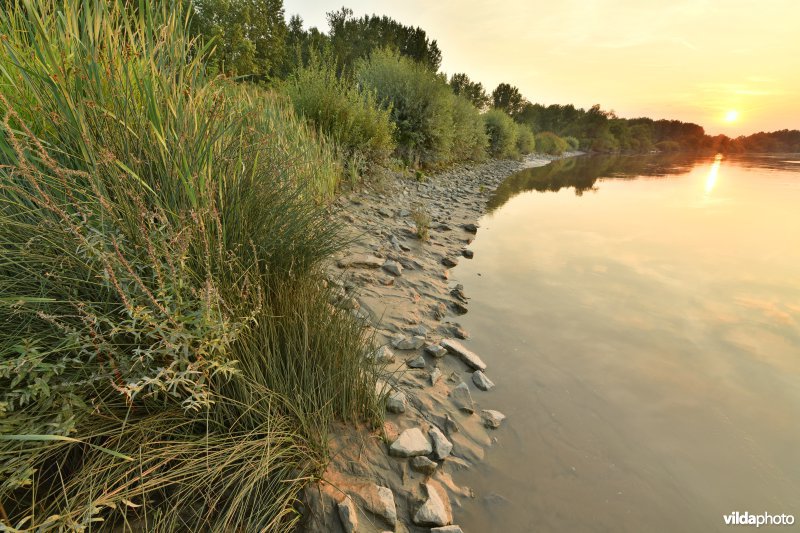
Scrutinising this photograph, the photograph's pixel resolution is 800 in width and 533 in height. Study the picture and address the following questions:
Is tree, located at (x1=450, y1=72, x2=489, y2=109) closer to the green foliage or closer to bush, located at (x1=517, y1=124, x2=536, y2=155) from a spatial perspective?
bush, located at (x1=517, y1=124, x2=536, y2=155)

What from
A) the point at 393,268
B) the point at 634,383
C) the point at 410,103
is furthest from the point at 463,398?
the point at 410,103

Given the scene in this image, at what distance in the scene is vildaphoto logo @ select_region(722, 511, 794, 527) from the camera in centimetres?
209

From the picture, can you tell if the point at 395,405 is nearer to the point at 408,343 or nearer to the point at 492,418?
the point at 492,418

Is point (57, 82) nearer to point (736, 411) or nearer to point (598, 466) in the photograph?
point (598, 466)

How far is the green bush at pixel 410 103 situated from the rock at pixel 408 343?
10.2 metres

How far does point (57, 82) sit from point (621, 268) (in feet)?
23.6

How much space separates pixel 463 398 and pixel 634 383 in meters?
1.67

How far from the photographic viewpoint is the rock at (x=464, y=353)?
130 inches

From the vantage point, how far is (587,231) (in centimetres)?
874

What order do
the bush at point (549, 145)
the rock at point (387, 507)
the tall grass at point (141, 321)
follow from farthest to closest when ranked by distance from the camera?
the bush at point (549, 145) < the rock at point (387, 507) < the tall grass at point (141, 321)

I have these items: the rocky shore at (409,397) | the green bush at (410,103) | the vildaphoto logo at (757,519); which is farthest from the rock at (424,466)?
the green bush at (410,103)

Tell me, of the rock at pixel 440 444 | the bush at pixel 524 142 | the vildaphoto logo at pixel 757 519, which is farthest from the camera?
the bush at pixel 524 142

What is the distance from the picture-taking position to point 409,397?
2729mm

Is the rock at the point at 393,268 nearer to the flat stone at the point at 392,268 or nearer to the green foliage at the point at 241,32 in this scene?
the flat stone at the point at 392,268
